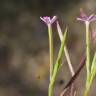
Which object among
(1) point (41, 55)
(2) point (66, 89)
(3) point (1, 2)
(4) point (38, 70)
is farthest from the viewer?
(3) point (1, 2)

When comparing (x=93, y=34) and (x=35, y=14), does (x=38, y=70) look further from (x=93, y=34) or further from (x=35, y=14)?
(x=93, y=34)

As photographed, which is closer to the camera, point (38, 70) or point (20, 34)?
point (38, 70)

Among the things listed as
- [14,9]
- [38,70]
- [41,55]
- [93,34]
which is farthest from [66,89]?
[14,9]

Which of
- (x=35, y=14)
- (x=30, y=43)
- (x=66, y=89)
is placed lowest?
(x=66, y=89)

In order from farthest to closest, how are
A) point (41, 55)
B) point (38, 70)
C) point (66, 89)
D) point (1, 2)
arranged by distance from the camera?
point (1, 2), point (41, 55), point (38, 70), point (66, 89)

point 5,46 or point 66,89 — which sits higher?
point 5,46

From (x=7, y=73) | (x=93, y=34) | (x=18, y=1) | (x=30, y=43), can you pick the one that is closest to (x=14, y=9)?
(x=18, y=1)

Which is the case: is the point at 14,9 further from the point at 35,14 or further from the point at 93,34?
the point at 93,34
